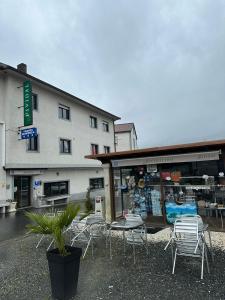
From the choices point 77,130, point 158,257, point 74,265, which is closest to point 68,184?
point 77,130

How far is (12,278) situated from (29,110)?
516 inches

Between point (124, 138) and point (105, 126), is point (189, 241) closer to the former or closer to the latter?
point (105, 126)

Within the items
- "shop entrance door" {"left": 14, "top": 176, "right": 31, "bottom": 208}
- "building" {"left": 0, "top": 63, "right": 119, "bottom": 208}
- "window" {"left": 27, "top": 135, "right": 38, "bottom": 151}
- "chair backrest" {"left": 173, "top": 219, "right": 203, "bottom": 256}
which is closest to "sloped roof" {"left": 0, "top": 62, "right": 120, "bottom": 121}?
"building" {"left": 0, "top": 63, "right": 119, "bottom": 208}

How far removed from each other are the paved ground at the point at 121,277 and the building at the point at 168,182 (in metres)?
2.11

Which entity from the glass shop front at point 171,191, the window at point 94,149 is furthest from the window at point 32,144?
the glass shop front at point 171,191

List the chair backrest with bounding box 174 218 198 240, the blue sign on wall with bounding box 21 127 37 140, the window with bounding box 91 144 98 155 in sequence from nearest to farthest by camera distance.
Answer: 1. the chair backrest with bounding box 174 218 198 240
2. the blue sign on wall with bounding box 21 127 37 140
3. the window with bounding box 91 144 98 155

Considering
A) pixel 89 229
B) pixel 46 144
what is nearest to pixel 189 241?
pixel 89 229

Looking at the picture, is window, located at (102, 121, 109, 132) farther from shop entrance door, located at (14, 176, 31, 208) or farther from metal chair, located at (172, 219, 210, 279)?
metal chair, located at (172, 219, 210, 279)

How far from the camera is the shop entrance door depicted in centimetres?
1752

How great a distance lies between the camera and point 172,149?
8.80m

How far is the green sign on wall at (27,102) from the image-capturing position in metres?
16.8

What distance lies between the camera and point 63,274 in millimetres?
4133

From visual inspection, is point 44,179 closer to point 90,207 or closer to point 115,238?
point 90,207

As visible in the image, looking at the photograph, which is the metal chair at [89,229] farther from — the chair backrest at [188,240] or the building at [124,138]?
the building at [124,138]
